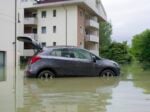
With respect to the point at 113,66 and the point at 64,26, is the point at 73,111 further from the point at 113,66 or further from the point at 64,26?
the point at 64,26

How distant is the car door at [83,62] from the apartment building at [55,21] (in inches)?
1386

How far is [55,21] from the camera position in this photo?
57.2 m

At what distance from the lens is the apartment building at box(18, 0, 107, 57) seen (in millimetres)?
55906

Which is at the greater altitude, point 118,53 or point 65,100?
point 118,53

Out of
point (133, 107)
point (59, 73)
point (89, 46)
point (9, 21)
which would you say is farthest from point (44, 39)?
point (133, 107)

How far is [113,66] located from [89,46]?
46.7 meters

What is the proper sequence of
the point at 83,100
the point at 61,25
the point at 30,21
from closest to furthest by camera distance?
the point at 83,100
the point at 61,25
the point at 30,21

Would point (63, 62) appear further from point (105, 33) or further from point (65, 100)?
point (105, 33)

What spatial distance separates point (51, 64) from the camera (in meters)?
18.3

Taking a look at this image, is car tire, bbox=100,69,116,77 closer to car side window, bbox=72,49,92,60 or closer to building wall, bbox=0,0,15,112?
car side window, bbox=72,49,92,60

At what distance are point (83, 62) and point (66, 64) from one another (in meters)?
0.76

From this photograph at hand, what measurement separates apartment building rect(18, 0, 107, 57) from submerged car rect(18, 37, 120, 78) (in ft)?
115

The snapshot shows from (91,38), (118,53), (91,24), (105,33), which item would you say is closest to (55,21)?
(91,24)

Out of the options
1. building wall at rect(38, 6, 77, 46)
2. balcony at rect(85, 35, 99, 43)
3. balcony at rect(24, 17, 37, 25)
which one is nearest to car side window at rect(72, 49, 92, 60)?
building wall at rect(38, 6, 77, 46)
